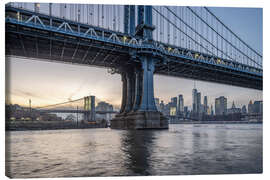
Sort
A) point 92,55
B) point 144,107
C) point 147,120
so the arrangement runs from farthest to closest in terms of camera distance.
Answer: point 92,55, point 144,107, point 147,120

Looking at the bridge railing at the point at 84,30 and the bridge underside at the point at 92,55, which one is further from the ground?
the bridge railing at the point at 84,30

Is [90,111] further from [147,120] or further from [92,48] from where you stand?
[147,120]

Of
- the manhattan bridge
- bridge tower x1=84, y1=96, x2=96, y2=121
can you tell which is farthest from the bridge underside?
bridge tower x1=84, y1=96, x2=96, y2=121

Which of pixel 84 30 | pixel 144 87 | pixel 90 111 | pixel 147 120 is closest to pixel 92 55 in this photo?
pixel 84 30

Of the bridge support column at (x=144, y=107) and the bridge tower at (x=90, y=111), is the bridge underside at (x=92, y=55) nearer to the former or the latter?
the bridge support column at (x=144, y=107)

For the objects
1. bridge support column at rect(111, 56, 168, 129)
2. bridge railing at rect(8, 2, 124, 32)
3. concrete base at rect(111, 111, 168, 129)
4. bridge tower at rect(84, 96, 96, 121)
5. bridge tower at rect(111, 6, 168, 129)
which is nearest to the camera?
bridge railing at rect(8, 2, 124, 32)

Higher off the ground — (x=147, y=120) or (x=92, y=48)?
(x=92, y=48)

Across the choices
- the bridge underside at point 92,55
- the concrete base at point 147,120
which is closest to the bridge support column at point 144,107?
the concrete base at point 147,120

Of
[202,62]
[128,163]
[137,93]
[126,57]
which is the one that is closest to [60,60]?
[126,57]

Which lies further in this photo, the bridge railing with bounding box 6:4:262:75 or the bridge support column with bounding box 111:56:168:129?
the bridge support column with bounding box 111:56:168:129

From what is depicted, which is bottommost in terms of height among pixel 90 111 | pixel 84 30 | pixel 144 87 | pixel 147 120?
pixel 90 111

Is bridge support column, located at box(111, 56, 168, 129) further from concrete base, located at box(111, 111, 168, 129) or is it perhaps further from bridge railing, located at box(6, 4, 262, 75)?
bridge railing, located at box(6, 4, 262, 75)

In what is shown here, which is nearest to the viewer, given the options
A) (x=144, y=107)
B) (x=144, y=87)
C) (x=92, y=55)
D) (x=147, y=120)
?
(x=147, y=120)

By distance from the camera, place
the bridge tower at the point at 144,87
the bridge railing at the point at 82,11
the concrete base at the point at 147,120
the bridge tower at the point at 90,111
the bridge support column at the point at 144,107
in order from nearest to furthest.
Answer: the bridge railing at the point at 82,11 → the concrete base at the point at 147,120 → the bridge support column at the point at 144,107 → the bridge tower at the point at 144,87 → the bridge tower at the point at 90,111
